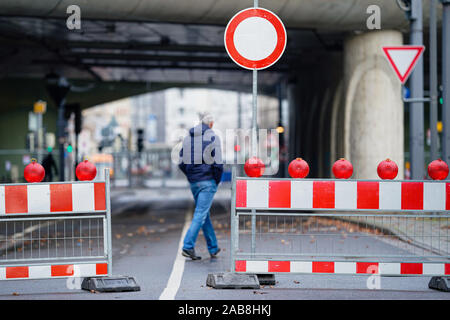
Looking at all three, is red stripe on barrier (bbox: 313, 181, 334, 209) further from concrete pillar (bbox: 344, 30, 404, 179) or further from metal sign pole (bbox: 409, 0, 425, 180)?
concrete pillar (bbox: 344, 30, 404, 179)

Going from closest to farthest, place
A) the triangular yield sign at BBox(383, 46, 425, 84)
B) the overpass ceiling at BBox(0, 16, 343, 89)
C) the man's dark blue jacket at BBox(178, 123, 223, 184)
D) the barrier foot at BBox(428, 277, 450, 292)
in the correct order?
the barrier foot at BBox(428, 277, 450, 292), the man's dark blue jacket at BBox(178, 123, 223, 184), the triangular yield sign at BBox(383, 46, 425, 84), the overpass ceiling at BBox(0, 16, 343, 89)

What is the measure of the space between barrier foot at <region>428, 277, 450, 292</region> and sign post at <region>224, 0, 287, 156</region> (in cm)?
222

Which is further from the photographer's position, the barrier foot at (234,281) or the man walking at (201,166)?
the man walking at (201,166)

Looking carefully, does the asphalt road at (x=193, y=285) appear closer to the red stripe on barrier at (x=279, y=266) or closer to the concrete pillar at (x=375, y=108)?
the red stripe on barrier at (x=279, y=266)

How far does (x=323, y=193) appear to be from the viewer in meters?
6.63

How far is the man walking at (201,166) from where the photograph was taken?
354 inches

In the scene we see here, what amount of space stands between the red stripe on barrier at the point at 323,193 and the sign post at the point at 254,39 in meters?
0.76

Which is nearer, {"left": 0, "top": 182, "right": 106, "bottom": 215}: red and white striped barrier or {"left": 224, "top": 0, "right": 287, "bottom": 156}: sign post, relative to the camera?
{"left": 0, "top": 182, "right": 106, "bottom": 215}: red and white striped barrier

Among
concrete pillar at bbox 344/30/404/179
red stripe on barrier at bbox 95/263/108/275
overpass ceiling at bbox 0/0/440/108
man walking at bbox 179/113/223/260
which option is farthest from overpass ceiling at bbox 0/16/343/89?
red stripe on barrier at bbox 95/263/108/275

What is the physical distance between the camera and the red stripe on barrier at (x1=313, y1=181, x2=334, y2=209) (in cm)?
662

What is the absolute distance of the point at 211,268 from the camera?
27.6 feet

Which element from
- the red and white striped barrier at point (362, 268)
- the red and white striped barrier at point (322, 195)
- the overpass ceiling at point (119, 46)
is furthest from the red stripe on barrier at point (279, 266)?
the overpass ceiling at point (119, 46)
